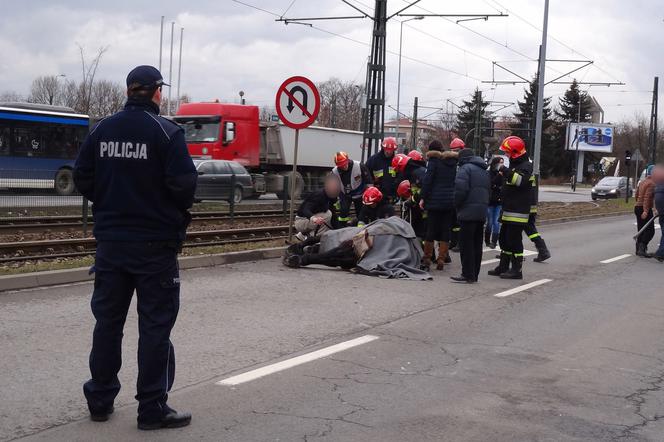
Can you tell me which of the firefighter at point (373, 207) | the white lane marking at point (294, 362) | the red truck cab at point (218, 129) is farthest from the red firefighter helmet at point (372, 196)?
the red truck cab at point (218, 129)

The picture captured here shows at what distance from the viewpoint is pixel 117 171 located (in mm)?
4355

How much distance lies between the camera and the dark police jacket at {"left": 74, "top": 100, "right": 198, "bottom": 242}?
432 cm

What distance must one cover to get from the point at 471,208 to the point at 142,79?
22.5 feet

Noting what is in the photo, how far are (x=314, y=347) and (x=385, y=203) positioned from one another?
5.27m

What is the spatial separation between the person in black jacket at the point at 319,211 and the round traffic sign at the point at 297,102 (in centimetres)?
104

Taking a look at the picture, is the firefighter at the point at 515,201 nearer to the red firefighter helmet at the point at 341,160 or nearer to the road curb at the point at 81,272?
the red firefighter helmet at the point at 341,160

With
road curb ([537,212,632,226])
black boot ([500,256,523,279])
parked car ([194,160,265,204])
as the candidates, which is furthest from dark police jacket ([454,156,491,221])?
road curb ([537,212,632,226])

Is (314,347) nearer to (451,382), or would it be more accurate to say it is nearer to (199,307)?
(451,382)

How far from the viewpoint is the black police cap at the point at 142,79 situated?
4395 mm

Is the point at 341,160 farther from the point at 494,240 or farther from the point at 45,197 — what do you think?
the point at 45,197

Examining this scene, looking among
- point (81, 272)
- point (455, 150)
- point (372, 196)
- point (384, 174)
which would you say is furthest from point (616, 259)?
point (81, 272)

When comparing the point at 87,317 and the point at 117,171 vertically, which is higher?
the point at 117,171

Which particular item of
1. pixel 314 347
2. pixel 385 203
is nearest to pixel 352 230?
pixel 385 203

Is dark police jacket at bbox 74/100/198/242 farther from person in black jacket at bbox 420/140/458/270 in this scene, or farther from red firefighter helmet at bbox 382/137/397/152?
red firefighter helmet at bbox 382/137/397/152
